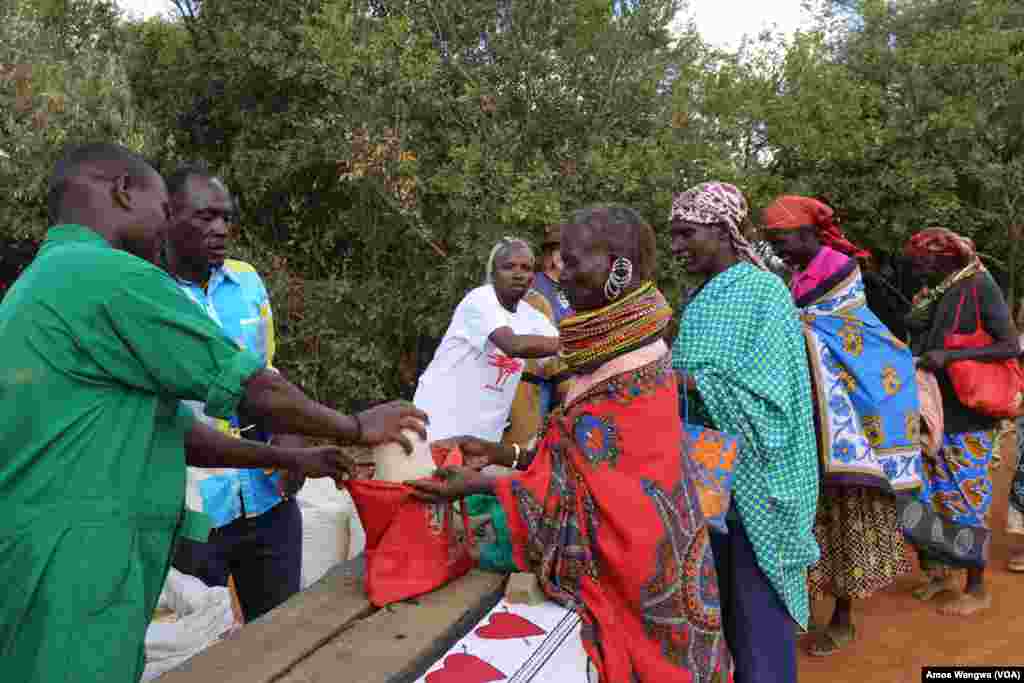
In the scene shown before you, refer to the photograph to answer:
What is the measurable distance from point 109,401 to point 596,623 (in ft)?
4.12

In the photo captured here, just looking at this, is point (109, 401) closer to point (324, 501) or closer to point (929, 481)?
point (324, 501)

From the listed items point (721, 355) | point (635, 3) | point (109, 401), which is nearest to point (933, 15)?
point (635, 3)

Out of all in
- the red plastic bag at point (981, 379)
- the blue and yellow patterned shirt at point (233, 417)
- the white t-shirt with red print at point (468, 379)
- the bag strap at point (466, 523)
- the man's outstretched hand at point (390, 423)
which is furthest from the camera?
the red plastic bag at point (981, 379)

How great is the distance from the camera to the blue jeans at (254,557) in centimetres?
284

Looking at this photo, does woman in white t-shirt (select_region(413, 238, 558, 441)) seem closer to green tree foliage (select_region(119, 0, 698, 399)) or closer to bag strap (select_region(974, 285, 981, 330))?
bag strap (select_region(974, 285, 981, 330))

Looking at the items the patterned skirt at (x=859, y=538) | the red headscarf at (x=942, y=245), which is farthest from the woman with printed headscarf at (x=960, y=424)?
the patterned skirt at (x=859, y=538)

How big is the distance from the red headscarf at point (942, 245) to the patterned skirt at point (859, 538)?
5.19 feet

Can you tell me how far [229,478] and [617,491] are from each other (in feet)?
4.50

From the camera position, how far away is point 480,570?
8.01 feet

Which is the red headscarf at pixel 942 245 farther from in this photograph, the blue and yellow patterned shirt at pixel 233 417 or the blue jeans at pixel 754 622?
the blue and yellow patterned shirt at pixel 233 417

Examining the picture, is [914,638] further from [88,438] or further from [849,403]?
[88,438]

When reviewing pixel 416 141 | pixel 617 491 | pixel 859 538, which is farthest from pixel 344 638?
pixel 416 141

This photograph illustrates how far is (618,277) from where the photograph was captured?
225 centimetres

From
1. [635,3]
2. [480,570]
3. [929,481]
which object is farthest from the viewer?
[635,3]
